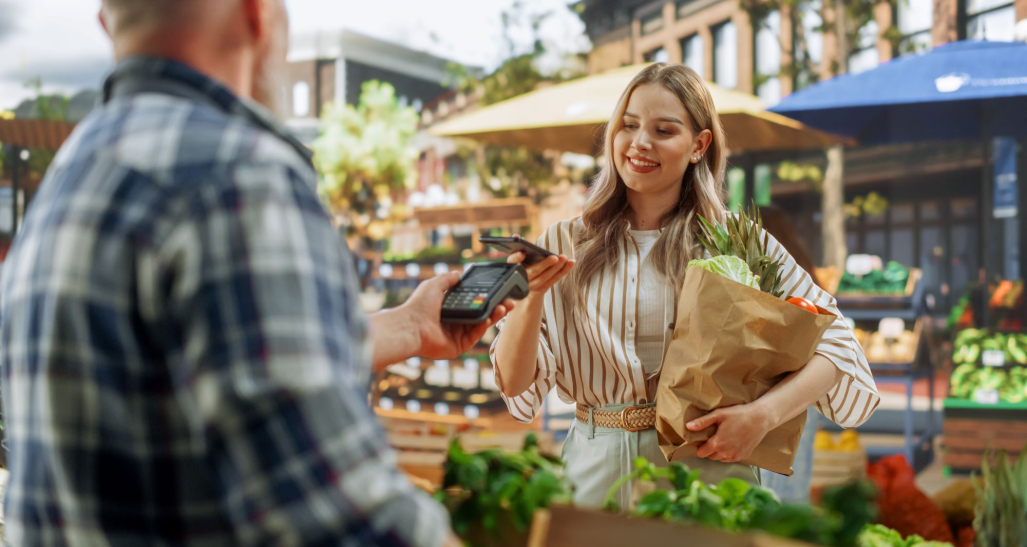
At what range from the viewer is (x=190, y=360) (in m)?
0.74

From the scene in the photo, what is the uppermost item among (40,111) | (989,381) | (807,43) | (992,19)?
(807,43)

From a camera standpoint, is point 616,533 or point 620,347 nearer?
point 616,533

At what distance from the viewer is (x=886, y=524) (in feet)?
6.72

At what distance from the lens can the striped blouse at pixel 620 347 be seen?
1934 millimetres

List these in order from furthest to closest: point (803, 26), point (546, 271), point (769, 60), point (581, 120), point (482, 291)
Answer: point (769, 60), point (803, 26), point (581, 120), point (546, 271), point (482, 291)

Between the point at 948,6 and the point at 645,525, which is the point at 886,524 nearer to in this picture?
the point at 645,525

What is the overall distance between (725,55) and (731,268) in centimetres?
1118

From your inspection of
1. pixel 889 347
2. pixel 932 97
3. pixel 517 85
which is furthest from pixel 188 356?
pixel 517 85

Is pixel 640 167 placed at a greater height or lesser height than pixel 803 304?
greater

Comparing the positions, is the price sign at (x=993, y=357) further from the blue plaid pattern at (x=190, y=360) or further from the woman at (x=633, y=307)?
the blue plaid pattern at (x=190, y=360)

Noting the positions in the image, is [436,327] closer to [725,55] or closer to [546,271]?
[546,271]

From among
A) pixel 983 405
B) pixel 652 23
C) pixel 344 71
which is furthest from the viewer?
pixel 344 71

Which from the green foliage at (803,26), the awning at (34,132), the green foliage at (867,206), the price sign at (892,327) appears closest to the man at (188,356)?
the price sign at (892,327)

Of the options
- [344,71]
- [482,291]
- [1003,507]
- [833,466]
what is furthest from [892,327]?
[344,71]
